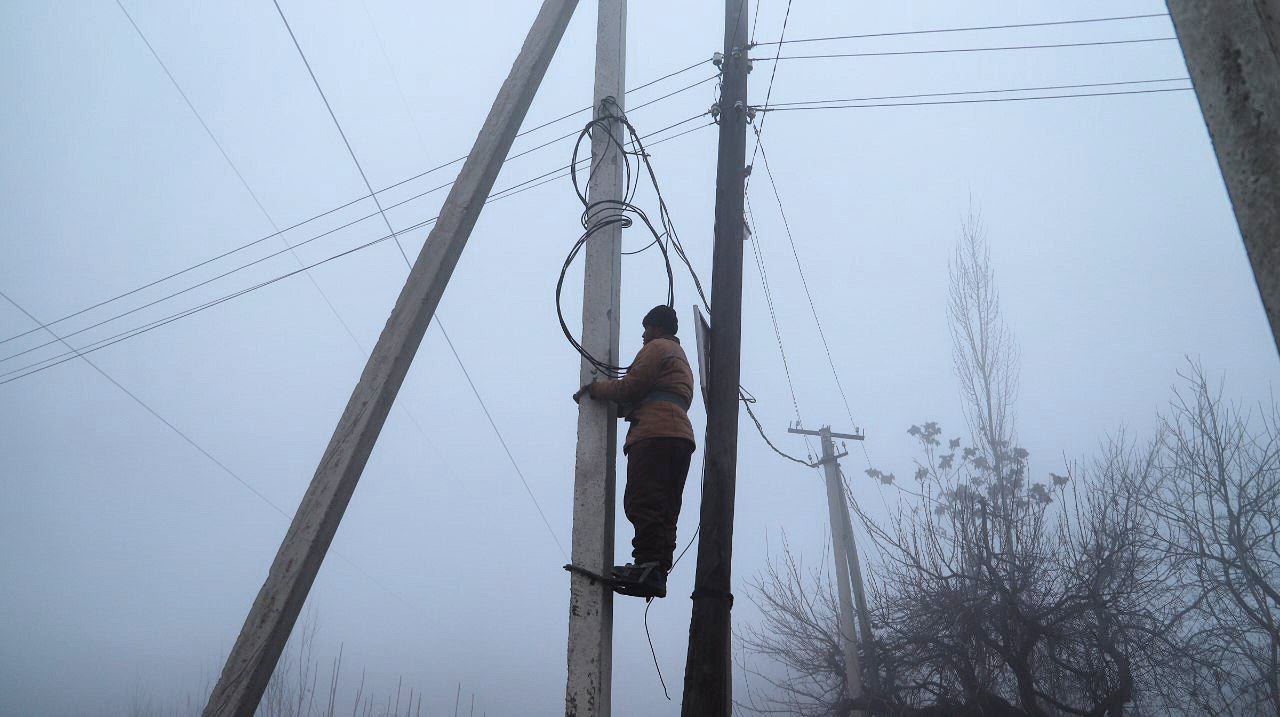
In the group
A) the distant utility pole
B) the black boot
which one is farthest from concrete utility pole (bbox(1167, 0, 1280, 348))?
the distant utility pole

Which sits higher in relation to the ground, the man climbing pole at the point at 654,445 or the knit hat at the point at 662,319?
the knit hat at the point at 662,319

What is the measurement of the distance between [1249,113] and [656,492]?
2963mm

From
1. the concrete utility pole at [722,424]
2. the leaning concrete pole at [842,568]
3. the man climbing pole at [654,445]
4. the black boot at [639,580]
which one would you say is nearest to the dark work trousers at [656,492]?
the man climbing pole at [654,445]

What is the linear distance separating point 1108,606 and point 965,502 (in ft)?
8.98

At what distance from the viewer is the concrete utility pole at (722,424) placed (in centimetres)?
392

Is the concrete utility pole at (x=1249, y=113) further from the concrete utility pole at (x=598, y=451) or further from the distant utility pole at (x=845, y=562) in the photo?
the distant utility pole at (x=845, y=562)

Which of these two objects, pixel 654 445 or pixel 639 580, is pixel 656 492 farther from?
pixel 639 580

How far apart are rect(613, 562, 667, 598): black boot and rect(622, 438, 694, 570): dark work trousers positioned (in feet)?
0.36

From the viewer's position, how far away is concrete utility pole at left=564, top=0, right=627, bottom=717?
348 cm

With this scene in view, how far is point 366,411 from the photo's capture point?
3.46 meters

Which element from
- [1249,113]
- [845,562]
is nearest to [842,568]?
[845,562]

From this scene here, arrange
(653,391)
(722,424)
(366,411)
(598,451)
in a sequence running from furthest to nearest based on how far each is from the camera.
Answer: (722,424)
(653,391)
(598,451)
(366,411)

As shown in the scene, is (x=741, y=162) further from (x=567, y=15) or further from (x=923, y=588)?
(x=923, y=588)

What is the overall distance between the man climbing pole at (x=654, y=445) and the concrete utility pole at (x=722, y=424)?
0.37m
